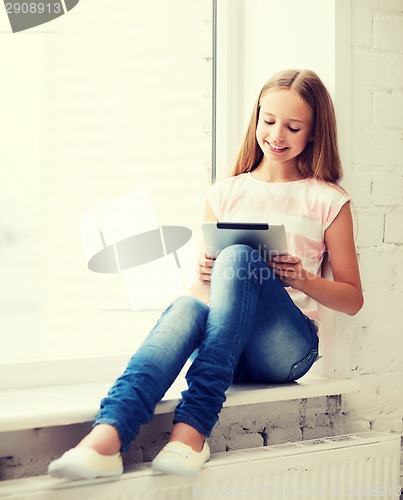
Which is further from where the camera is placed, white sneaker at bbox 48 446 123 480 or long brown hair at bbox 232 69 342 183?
long brown hair at bbox 232 69 342 183

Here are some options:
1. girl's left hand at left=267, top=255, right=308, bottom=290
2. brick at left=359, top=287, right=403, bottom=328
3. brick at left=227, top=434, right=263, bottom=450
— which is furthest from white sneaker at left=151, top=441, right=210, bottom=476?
brick at left=359, top=287, right=403, bottom=328

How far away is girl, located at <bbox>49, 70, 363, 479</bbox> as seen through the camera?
1.25 m

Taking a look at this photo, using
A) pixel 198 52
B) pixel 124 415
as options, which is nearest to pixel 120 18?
pixel 198 52

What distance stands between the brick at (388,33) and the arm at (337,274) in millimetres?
465

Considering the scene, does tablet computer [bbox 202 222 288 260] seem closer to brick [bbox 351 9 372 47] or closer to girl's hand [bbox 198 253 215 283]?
girl's hand [bbox 198 253 215 283]

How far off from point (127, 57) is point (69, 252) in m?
0.58

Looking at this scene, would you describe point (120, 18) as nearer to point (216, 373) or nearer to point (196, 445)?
point (216, 373)

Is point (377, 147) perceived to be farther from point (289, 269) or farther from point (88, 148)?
point (88, 148)

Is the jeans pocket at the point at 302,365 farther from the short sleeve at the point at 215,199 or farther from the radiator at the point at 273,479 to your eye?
the short sleeve at the point at 215,199

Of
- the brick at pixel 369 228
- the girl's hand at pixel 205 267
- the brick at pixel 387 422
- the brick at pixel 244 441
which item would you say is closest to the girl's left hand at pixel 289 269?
the girl's hand at pixel 205 267

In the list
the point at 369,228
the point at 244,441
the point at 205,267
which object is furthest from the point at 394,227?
the point at 244,441

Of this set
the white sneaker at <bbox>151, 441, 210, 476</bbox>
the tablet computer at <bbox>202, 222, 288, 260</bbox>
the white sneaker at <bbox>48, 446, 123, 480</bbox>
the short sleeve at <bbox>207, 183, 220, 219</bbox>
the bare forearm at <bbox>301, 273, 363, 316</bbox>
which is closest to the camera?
the white sneaker at <bbox>48, 446, 123, 480</bbox>

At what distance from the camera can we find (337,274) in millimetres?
1616

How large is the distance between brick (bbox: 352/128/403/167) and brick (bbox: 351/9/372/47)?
224 millimetres
